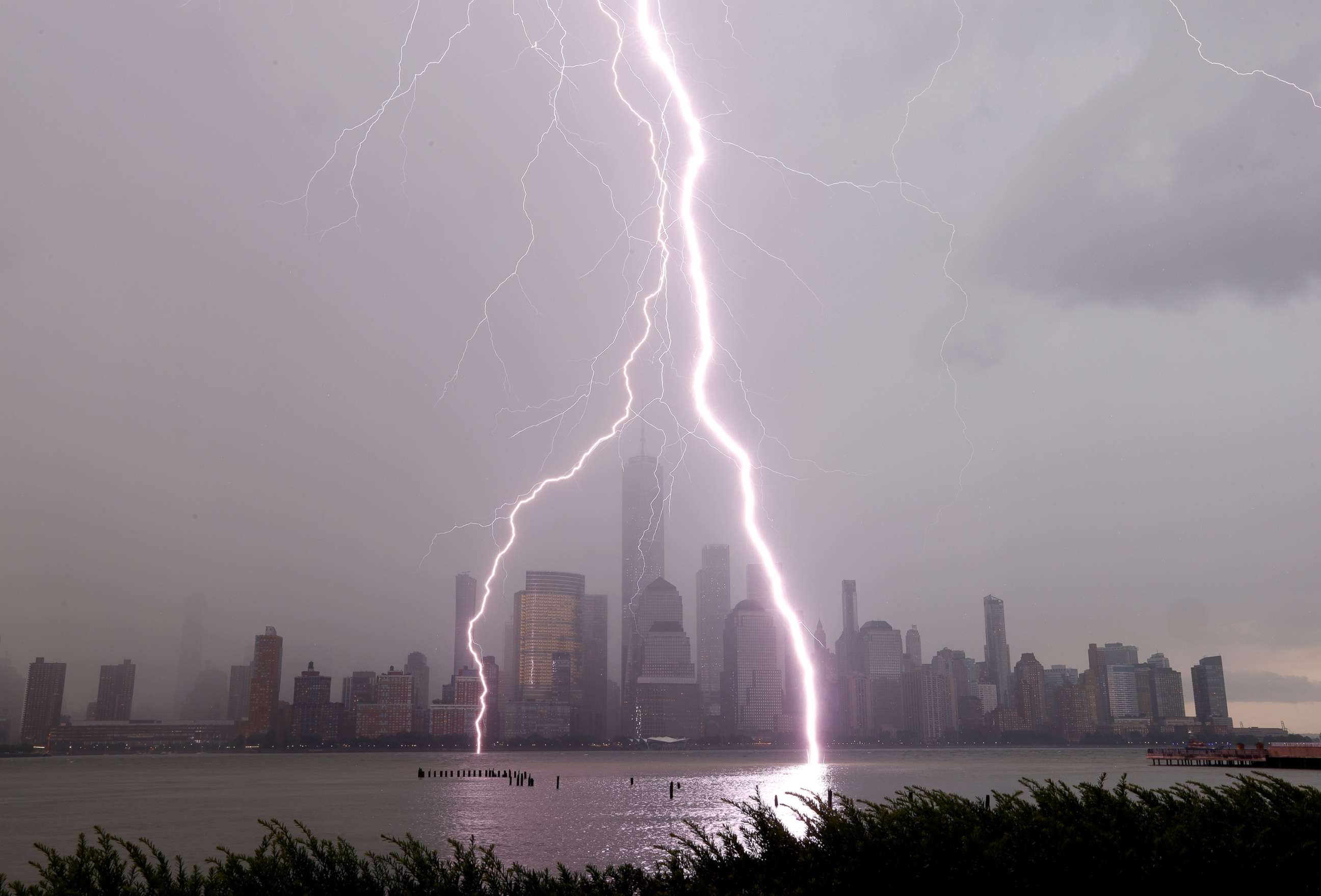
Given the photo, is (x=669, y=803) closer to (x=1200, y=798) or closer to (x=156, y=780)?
(x=1200, y=798)

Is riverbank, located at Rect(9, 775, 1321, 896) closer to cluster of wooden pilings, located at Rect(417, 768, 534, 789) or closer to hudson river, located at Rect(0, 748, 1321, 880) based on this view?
hudson river, located at Rect(0, 748, 1321, 880)

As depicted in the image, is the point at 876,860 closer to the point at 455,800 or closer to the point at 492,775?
the point at 455,800

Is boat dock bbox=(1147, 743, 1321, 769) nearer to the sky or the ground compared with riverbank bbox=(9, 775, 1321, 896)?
nearer to the ground

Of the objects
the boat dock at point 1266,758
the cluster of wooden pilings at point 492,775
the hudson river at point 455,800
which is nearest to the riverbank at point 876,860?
the hudson river at point 455,800

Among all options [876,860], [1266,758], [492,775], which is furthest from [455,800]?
[1266,758]

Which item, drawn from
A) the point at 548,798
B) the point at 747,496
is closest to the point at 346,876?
the point at 747,496

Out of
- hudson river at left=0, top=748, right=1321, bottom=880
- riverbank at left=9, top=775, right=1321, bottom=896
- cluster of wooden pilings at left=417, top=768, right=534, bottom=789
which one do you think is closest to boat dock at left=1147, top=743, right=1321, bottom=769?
hudson river at left=0, top=748, right=1321, bottom=880
